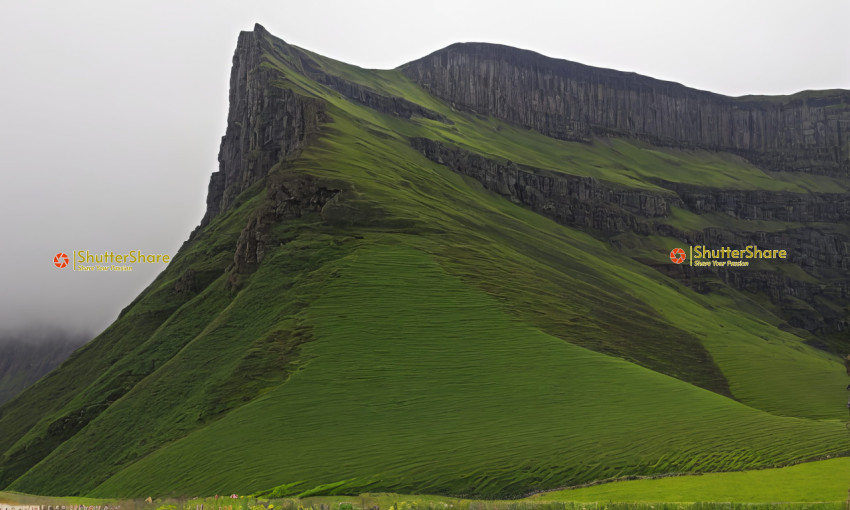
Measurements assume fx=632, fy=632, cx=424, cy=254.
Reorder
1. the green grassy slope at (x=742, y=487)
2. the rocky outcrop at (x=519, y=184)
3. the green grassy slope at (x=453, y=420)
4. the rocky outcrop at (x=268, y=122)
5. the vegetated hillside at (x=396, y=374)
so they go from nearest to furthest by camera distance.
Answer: the green grassy slope at (x=742, y=487) → the green grassy slope at (x=453, y=420) → the vegetated hillside at (x=396, y=374) → the rocky outcrop at (x=268, y=122) → the rocky outcrop at (x=519, y=184)

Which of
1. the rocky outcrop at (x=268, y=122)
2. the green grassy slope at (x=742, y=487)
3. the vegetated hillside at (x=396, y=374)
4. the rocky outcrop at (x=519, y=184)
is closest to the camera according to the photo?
the green grassy slope at (x=742, y=487)

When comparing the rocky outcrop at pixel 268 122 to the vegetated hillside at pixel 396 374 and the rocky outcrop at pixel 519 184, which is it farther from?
the rocky outcrop at pixel 519 184

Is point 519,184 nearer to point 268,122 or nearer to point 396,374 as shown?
point 268,122

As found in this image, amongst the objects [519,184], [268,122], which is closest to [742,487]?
[268,122]

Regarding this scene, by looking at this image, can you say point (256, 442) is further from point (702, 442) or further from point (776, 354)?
point (776, 354)

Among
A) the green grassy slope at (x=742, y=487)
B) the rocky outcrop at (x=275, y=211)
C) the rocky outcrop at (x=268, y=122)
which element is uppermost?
the rocky outcrop at (x=268, y=122)

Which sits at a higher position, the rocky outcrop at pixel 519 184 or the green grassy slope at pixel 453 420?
the rocky outcrop at pixel 519 184

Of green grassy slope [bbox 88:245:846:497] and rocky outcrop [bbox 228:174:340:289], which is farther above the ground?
rocky outcrop [bbox 228:174:340:289]

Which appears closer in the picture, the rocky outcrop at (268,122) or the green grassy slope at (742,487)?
the green grassy slope at (742,487)

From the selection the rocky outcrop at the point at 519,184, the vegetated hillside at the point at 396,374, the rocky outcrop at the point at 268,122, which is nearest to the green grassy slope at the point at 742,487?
the vegetated hillside at the point at 396,374

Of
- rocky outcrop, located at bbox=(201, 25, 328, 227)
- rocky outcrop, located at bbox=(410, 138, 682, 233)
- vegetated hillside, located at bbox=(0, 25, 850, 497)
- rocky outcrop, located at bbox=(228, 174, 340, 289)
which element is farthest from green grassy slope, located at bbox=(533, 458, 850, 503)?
rocky outcrop, located at bbox=(410, 138, 682, 233)

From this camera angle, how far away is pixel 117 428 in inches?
2467

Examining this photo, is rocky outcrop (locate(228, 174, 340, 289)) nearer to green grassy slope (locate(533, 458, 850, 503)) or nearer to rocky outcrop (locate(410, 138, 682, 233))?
green grassy slope (locate(533, 458, 850, 503))

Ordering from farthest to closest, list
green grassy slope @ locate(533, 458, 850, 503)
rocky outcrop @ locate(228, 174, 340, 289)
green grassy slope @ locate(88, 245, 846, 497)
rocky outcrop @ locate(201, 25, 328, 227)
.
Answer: rocky outcrop @ locate(201, 25, 328, 227) → rocky outcrop @ locate(228, 174, 340, 289) → green grassy slope @ locate(88, 245, 846, 497) → green grassy slope @ locate(533, 458, 850, 503)
